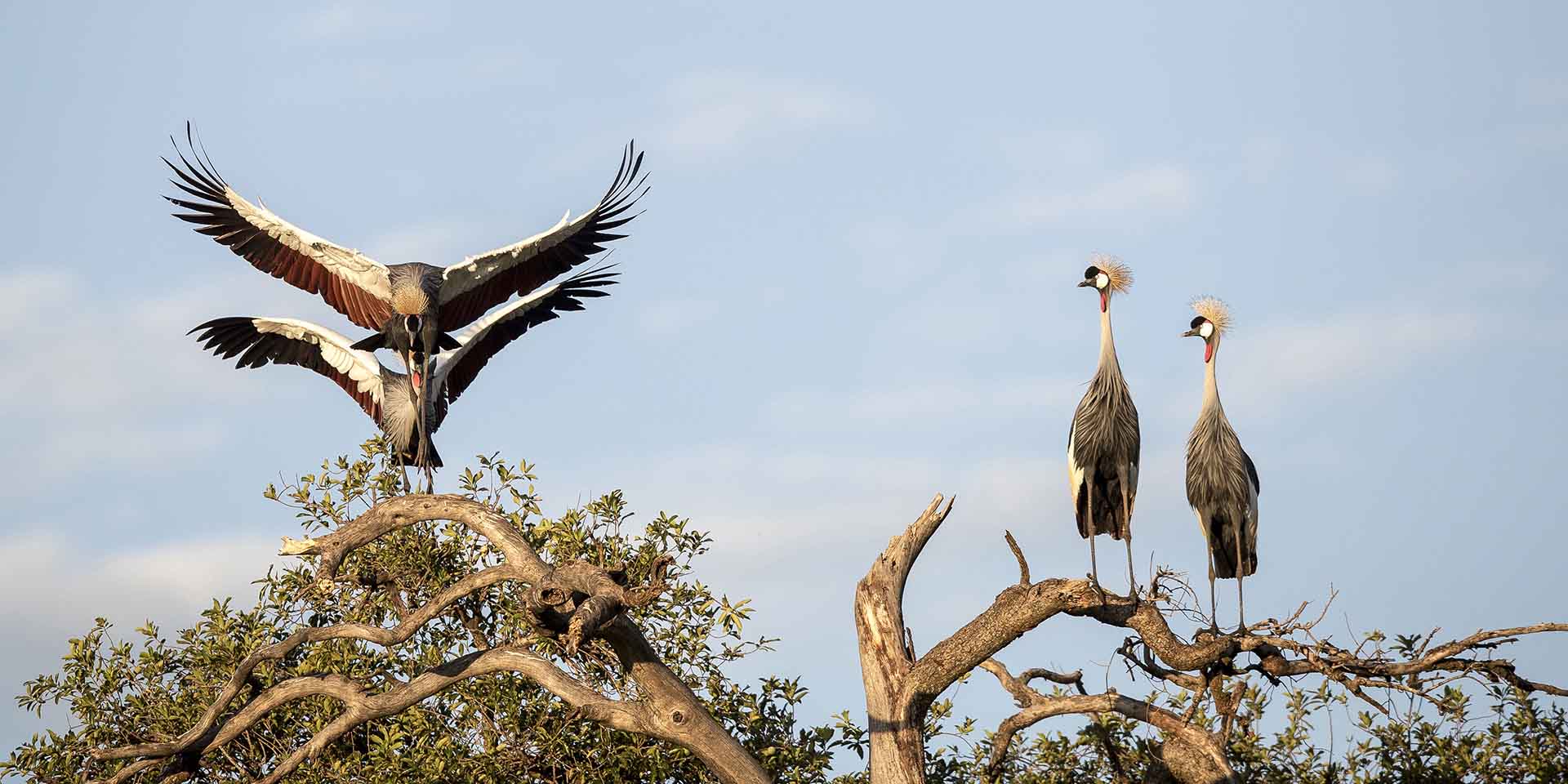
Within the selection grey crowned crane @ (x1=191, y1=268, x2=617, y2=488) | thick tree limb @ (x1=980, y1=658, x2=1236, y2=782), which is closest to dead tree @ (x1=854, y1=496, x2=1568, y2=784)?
thick tree limb @ (x1=980, y1=658, x2=1236, y2=782)

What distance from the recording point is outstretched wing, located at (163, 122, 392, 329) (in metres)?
11.2

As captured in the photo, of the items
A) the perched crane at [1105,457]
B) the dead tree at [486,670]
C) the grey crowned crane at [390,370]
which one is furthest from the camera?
the grey crowned crane at [390,370]

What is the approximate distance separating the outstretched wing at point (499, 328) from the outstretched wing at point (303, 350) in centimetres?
49

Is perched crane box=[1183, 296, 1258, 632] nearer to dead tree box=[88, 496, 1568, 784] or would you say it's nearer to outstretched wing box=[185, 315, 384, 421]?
dead tree box=[88, 496, 1568, 784]

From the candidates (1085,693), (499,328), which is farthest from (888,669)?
(499,328)

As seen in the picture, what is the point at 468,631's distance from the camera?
28.0 ft

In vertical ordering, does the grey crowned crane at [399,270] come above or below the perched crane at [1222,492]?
above

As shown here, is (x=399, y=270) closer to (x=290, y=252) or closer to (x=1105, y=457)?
(x=290, y=252)

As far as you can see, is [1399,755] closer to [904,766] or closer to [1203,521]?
[1203,521]

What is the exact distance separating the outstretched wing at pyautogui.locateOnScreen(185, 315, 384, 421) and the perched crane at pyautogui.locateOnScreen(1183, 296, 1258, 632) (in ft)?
18.4

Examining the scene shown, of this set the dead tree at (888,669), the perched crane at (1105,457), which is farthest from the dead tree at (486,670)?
the perched crane at (1105,457)

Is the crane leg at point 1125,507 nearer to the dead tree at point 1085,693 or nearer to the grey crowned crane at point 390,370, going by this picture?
the dead tree at point 1085,693

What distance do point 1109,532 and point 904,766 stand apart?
2174 mm

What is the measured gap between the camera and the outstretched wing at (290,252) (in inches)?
440
